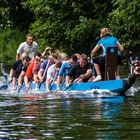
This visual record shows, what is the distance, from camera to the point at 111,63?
1888 cm

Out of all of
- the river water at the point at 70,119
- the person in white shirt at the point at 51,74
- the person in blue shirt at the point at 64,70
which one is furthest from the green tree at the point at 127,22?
the river water at the point at 70,119

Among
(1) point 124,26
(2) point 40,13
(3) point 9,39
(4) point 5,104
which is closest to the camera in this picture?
(4) point 5,104

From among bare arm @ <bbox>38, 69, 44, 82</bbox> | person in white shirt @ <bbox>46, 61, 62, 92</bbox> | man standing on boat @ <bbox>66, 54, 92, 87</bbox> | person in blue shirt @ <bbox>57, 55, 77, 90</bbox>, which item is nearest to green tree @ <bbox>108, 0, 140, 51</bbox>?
bare arm @ <bbox>38, 69, 44, 82</bbox>

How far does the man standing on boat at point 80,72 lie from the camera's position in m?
19.6

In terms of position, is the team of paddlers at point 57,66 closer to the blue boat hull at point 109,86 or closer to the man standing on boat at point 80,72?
the man standing on boat at point 80,72

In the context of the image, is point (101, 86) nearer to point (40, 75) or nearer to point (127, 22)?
point (40, 75)

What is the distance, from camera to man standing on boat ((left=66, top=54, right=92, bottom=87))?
19.6 metres

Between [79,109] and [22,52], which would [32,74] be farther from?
[79,109]

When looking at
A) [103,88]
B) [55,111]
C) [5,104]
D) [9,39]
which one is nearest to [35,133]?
[55,111]

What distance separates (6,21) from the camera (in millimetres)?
52375

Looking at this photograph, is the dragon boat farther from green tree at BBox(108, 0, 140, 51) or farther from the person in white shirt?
green tree at BBox(108, 0, 140, 51)

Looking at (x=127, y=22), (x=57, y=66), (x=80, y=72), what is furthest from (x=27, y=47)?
(x=127, y=22)

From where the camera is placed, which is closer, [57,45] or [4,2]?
[57,45]

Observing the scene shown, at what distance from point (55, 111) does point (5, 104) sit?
249 cm
